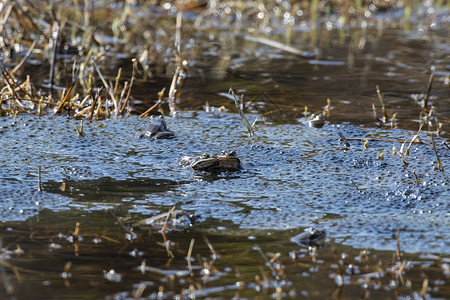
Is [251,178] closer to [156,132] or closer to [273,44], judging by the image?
[156,132]

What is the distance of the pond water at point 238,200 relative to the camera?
8.18 feet

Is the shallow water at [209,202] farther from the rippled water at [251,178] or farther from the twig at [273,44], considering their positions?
the twig at [273,44]

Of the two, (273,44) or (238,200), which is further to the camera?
(273,44)

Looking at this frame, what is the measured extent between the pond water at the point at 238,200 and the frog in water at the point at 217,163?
5 cm

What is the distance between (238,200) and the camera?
10.9 feet

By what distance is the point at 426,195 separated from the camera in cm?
334

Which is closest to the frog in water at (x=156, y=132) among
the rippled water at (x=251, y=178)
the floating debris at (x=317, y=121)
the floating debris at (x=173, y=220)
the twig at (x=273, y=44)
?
the rippled water at (x=251, y=178)

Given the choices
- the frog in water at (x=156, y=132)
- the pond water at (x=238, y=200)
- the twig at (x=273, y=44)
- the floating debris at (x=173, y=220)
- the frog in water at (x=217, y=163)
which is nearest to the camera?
the pond water at (x=238, y=200)

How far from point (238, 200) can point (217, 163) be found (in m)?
0.44

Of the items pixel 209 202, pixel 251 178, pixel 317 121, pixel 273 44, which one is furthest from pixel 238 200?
pixel 273 44

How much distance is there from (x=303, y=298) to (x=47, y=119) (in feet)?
9.04

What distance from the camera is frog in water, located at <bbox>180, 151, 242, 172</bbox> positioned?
12.1 feet

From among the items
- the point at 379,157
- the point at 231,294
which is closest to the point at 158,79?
the point at 379,157

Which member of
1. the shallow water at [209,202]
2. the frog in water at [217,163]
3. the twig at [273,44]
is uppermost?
the twig at [273,44]
